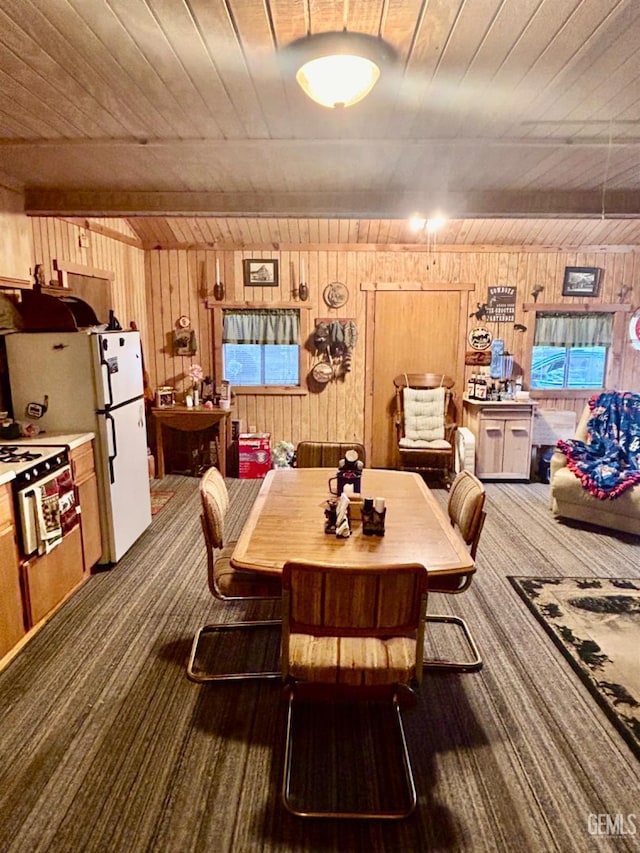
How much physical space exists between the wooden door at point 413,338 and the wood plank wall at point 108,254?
2626mm

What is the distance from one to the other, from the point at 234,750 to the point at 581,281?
5.92 metres

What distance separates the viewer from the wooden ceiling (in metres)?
1.64

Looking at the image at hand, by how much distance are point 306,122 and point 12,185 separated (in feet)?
7.11

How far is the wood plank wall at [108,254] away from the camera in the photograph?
3.86 metres

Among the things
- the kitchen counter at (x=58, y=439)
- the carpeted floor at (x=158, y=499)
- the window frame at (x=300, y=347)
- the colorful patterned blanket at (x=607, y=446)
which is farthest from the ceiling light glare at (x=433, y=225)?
the kitchen counter at (x=58, y=439)

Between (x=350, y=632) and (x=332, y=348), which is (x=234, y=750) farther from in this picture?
(x=332, y=348)

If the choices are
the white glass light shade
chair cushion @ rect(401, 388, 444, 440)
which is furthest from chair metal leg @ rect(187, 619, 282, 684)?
chair cushion @ rect(401, 388, 444, 440)

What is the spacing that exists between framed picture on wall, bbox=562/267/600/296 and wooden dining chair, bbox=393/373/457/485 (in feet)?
5.61

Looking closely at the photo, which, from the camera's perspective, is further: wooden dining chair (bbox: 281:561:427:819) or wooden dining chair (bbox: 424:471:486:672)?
wooden dining chair (bbox: 424:471:486:672)

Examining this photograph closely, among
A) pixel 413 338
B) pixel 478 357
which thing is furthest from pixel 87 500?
pixel 478 357

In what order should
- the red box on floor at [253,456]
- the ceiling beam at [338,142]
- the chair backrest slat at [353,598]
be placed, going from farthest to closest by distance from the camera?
A: the red box on floor at [253,456]
the ceiling beam at [338,142]
the chair backrest slat at [353,598]

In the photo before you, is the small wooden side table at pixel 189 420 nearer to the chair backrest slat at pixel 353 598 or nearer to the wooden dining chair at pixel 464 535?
the wooden dining chair at pixel 464 535

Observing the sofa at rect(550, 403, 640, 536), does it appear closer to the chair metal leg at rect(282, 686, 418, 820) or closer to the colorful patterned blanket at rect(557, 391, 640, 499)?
the colorful patterned blanket at rect(557, 391, 640, 499)

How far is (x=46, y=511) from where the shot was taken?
8.87ft
